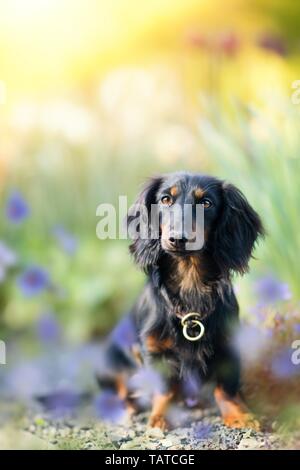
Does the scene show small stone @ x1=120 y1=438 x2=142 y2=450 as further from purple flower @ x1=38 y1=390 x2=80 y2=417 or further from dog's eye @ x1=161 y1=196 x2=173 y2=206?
dog's eye @ x1=161 y1=196 x2=173 y2=206

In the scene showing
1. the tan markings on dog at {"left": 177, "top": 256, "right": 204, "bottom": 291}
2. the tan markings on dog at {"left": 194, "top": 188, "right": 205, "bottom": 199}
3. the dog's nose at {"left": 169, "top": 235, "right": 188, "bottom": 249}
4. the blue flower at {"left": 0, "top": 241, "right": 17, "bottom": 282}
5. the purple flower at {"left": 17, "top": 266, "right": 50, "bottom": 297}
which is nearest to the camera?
the dog's nose at {"left": 169, "top": 235, "right": 188, "bottom": 249}

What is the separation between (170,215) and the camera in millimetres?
2207

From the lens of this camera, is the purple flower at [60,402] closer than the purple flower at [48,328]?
Yes

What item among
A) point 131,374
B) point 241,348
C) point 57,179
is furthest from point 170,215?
point 57,179

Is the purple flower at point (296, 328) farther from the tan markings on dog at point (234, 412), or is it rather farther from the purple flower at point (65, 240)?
the purple flower at point (65, 240)

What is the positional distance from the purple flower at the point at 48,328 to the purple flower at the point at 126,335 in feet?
2.09

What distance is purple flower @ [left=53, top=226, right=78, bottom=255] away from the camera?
3.42m

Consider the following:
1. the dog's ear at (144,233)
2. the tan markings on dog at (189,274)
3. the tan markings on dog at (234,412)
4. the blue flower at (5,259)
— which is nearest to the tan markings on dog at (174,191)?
the dog's ear at (144,233)

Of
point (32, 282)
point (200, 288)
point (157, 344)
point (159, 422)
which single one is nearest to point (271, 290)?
point (200, 288)

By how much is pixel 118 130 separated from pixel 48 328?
41.1 inches

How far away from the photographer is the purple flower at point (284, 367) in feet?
8.34

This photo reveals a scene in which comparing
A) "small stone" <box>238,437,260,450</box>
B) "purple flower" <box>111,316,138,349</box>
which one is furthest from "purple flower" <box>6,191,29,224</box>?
"small stone" <box>238,437,260,450</box>
